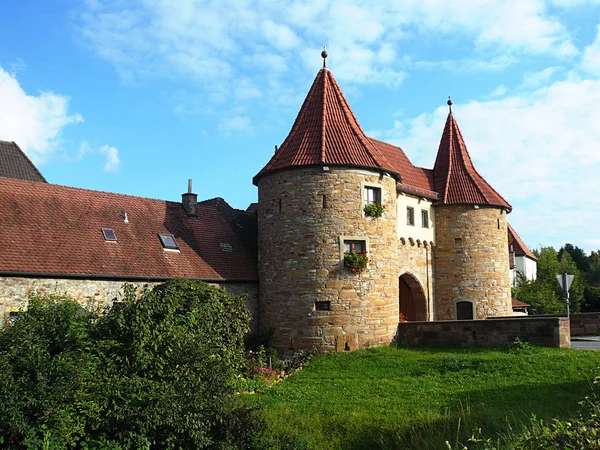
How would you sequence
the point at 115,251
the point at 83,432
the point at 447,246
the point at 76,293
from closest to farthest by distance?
the point at 83,432, the point at 76,293, the point at 115,251, the point at 447,246

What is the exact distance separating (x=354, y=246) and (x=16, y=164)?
16948mm

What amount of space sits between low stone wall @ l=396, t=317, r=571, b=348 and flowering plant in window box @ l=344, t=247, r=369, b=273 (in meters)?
2.88

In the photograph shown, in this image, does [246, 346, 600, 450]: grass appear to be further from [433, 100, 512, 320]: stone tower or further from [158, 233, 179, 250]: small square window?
[433, 100, 512, 320]: stone tower

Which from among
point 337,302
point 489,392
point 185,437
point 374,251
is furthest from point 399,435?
point 374,251

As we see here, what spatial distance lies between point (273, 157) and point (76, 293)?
7.96 metres

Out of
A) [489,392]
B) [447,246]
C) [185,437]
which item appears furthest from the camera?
[447,246]

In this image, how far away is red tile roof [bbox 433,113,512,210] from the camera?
2427 cm

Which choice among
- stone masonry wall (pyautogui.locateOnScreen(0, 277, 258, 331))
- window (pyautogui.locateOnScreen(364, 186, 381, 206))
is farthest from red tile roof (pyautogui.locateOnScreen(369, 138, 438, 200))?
stone masonry wall (pyautogui.locateOnScreen(0, 277, 258, 331))

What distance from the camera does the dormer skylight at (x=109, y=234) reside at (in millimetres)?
17938

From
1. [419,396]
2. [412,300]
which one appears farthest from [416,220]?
[419,396]

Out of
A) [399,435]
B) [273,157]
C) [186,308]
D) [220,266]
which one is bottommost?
[399,435]

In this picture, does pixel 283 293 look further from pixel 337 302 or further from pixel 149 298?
pixel 149 298

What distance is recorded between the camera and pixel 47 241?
53.8 ft

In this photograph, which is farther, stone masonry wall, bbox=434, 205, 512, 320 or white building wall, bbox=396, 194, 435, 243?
stone masonry wall, bbox=434, 205, 512, 320
